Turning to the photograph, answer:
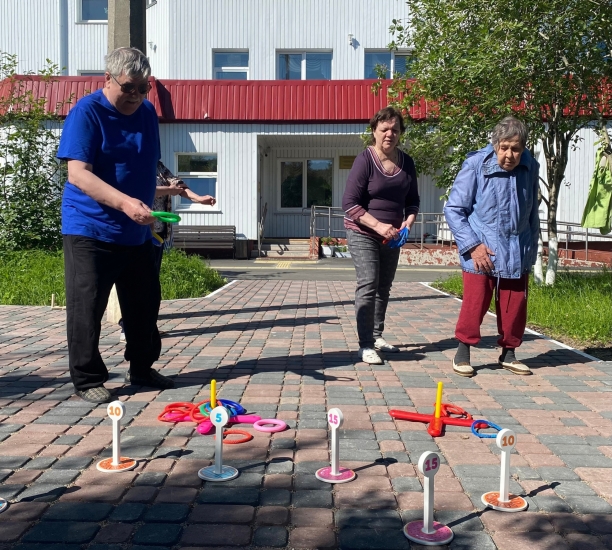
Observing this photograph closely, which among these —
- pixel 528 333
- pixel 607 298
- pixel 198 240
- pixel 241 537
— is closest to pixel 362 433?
pixel 241 537

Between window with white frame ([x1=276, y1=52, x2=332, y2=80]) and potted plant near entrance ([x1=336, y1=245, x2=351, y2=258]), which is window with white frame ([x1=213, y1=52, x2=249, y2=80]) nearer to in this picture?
window with white frame ([x1=276, y1=52, x2=332, y2=80])

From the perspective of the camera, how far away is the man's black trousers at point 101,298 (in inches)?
166

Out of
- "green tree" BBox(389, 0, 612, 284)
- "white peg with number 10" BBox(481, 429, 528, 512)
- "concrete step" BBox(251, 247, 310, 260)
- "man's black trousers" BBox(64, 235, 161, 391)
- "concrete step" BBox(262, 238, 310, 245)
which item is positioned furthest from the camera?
"concrete step" BBox(262, 238, 310, 245)

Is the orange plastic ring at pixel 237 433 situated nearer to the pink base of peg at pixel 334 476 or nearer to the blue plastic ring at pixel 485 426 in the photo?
the pink base of peg at pixel 334 476

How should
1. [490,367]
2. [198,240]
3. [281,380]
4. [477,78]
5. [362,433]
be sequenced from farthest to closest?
1. [198,240]
2. [477,78]
3. [490,367]
4. [281,380]
5. [362,433]

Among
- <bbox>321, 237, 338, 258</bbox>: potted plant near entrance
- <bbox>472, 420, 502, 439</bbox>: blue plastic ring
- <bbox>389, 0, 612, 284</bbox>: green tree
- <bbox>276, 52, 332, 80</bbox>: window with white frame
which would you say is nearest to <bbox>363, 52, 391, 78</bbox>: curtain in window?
<bbox>276, 52, 332, 80</bbox>: window with white frame

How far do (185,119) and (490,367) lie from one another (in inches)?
628

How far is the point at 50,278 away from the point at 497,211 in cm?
704

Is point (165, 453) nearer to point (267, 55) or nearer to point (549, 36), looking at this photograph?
point (549, 36)

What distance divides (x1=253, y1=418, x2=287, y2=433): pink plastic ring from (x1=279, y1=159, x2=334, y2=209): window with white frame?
1941 centimetres

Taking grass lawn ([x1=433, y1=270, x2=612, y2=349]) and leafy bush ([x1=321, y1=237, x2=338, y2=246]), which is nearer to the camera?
grass lawn ([x1=433, y1=270, x2=612, y2=349])

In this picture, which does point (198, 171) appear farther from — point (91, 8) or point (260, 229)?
point (91, 8)

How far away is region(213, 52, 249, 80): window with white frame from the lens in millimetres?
23406

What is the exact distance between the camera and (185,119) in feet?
65.2
